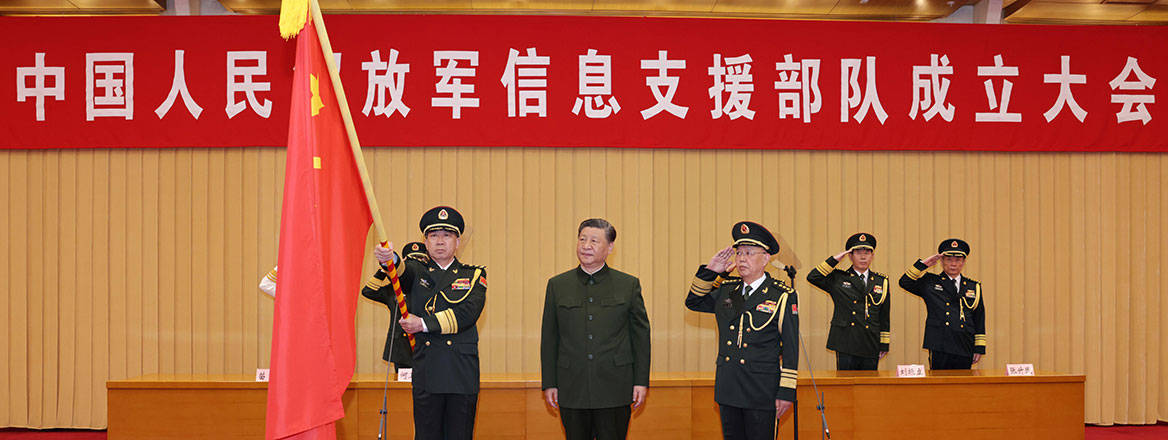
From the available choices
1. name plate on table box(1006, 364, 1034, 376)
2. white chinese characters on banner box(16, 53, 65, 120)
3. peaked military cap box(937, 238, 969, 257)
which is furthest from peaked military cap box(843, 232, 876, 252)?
white chinese characters on banner box(16, 53, 65, 120)

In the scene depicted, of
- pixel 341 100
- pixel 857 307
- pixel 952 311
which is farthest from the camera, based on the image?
Answer: pixel 857 307

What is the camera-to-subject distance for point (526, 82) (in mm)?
5961

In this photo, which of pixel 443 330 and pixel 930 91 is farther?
pixel 930 91

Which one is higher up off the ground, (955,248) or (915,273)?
(955,248)

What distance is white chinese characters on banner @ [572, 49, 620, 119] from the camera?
19.6 ft

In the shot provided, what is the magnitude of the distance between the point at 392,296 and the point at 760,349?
1.62 m

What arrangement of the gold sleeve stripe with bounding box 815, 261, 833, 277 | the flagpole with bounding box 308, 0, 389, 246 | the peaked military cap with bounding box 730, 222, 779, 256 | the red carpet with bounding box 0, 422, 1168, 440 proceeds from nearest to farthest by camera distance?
1. the flagpole with bounding box 308, 0, 389, 246
2. the peaked military cap with bounding box 730, 222, 779, 256
3. the gold sleeve stripe with bounding box 815, 261, 833, 277
4. the red carpet with bounding box 0, 422, 1168, 440

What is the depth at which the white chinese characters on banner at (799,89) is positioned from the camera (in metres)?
6.04

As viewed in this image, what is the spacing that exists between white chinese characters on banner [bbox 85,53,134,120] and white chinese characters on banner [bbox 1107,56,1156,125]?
6972 millimetres

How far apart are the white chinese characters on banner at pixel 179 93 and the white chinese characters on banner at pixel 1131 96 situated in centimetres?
653

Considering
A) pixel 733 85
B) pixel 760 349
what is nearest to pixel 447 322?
pixel 760 349

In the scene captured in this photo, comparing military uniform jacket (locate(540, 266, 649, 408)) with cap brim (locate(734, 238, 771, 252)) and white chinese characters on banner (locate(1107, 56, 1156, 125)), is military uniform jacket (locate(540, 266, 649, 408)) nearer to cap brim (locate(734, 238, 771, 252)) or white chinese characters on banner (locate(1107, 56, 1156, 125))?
cap brim (locate(734, 238, 771, 252))

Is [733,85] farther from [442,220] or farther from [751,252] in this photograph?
[442,220]

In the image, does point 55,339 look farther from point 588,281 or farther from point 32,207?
point 588,281
